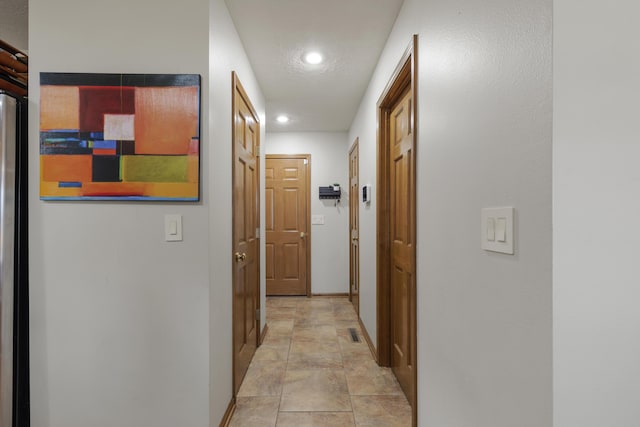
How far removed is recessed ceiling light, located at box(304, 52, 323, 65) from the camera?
2.48m

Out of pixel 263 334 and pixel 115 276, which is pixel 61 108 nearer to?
A: pixel 115 276

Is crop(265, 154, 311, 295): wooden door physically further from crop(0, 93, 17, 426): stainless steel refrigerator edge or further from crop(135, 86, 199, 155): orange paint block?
crop(0, 93, 17, 426): stainless steel refrigerator edge

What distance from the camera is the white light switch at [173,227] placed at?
1.55 metres

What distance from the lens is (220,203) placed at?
5.87 feet

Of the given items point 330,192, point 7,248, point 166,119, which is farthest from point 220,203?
point 330,192

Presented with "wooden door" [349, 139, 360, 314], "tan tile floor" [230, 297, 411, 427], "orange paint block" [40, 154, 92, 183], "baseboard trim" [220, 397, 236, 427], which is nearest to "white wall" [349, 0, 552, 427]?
"tan tile floor" [230, 297, 411, 427]

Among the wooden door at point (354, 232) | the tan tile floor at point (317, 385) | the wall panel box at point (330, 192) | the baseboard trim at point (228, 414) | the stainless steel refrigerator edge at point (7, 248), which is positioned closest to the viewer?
the stainless steel refrigerator edge at point (7, 248)

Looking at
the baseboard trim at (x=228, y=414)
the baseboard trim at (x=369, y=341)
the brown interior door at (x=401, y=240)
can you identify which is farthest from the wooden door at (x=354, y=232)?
the baseboard trim at (x=228, y=414)

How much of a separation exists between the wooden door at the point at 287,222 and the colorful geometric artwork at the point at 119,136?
3.21m

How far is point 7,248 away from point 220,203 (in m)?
0.95

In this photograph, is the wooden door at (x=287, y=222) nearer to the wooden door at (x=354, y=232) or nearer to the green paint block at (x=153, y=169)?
the wooden door at (x=354, y=232)

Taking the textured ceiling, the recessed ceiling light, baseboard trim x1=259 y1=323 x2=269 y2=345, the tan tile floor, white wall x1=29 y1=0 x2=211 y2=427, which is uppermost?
the recessed ceiling light

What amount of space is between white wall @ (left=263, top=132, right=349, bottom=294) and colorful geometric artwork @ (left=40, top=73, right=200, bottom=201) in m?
3.26

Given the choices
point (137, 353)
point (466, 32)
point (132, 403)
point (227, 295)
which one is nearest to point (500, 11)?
point (466, 32)
